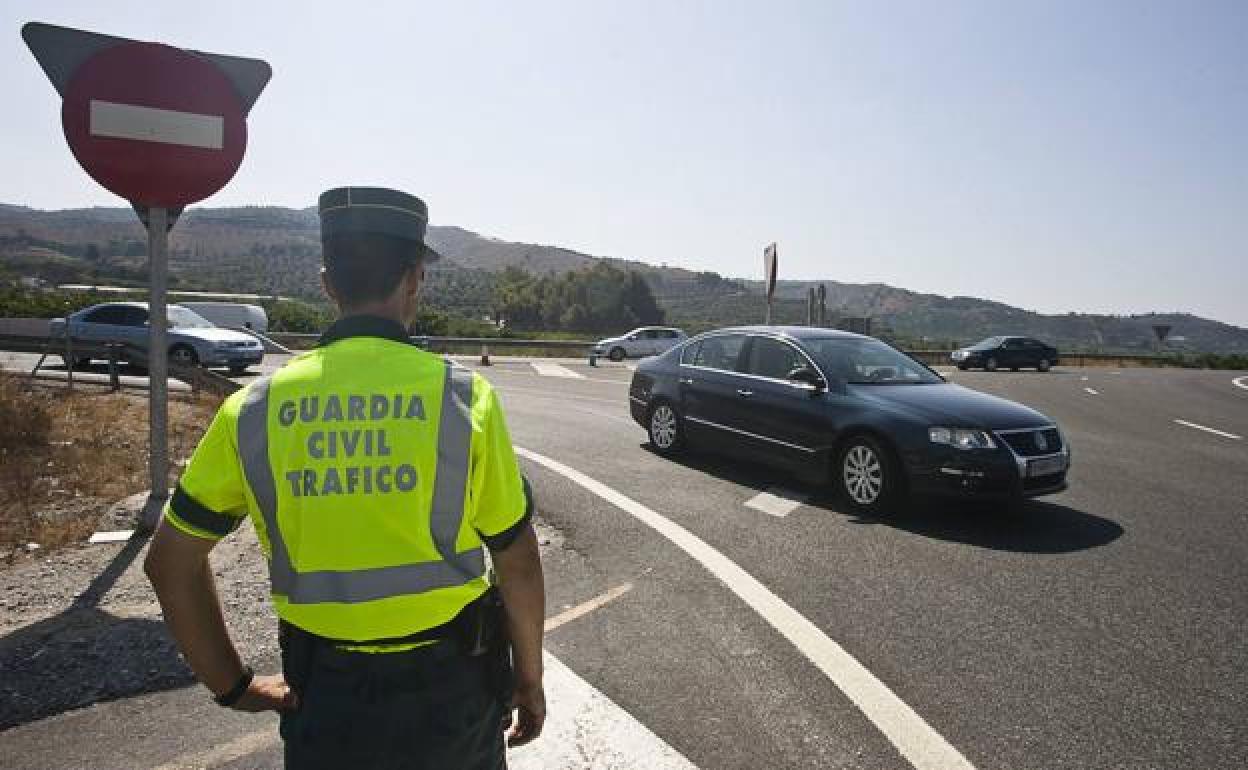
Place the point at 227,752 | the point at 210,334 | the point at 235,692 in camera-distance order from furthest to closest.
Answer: the point at 210,334 → the point at 227,752 → the point at 235,692

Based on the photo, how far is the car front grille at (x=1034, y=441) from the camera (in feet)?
20.2

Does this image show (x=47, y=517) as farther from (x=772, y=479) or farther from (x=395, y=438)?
(x=772, y=479)

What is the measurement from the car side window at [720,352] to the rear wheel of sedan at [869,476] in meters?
1.90

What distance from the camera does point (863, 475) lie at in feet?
21.3

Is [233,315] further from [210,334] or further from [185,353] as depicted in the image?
[185,353]

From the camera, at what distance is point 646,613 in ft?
13.4

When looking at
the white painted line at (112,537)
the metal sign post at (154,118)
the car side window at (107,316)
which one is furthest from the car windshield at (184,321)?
the metal sign post at (154,118)

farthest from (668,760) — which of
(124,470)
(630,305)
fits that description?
(630,305)

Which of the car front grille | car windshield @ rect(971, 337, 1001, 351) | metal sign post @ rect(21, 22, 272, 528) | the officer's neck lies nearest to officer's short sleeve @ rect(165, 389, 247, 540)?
the officer's neck

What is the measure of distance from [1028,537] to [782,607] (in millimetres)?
2665

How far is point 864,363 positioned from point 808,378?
680 millimetres

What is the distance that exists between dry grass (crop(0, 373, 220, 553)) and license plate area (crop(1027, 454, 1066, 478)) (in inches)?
267

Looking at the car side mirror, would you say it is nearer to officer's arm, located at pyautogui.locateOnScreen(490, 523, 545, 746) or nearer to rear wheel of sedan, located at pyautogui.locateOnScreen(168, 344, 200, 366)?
officer's arm, located at pyautogui.locateOnScreen(490, 523, 545, 746)

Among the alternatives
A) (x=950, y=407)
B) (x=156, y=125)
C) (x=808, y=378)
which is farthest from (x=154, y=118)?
(x=950, y=407)
